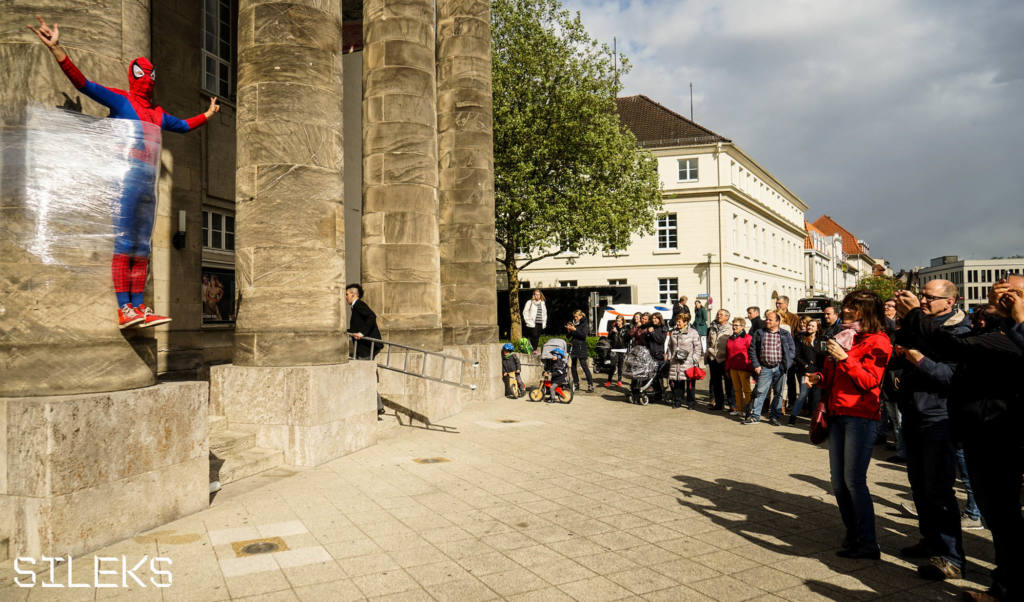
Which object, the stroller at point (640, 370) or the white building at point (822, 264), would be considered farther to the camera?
the white building at point (822, 264)

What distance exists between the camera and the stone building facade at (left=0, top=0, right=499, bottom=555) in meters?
5.33

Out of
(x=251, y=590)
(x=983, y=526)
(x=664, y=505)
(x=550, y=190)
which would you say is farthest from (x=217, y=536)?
(x=550, y=190)

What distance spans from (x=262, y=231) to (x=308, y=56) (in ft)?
7.39

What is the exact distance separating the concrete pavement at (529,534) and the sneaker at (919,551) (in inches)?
4.2

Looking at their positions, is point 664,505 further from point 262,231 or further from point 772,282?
point 772,282

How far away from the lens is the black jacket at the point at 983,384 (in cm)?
415

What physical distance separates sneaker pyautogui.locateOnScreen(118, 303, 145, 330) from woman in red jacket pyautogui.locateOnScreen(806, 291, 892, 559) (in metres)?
5.51

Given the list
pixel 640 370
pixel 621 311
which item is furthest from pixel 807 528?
pixel 621 311

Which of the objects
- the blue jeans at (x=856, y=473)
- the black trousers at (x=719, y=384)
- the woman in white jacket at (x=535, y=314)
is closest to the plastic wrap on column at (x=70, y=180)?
the blue jeans at (x=856, y=473)

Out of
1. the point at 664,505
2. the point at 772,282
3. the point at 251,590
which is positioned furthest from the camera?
the point at 772,282

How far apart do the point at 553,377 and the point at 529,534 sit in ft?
31.3

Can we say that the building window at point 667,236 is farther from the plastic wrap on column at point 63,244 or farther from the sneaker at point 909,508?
the plastic wrap on column at point 63,244

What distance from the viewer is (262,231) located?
8.51m

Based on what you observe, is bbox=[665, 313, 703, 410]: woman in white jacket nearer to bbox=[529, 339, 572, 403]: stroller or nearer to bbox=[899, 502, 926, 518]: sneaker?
bbox=[529, 339, 572, 403]: stroller
